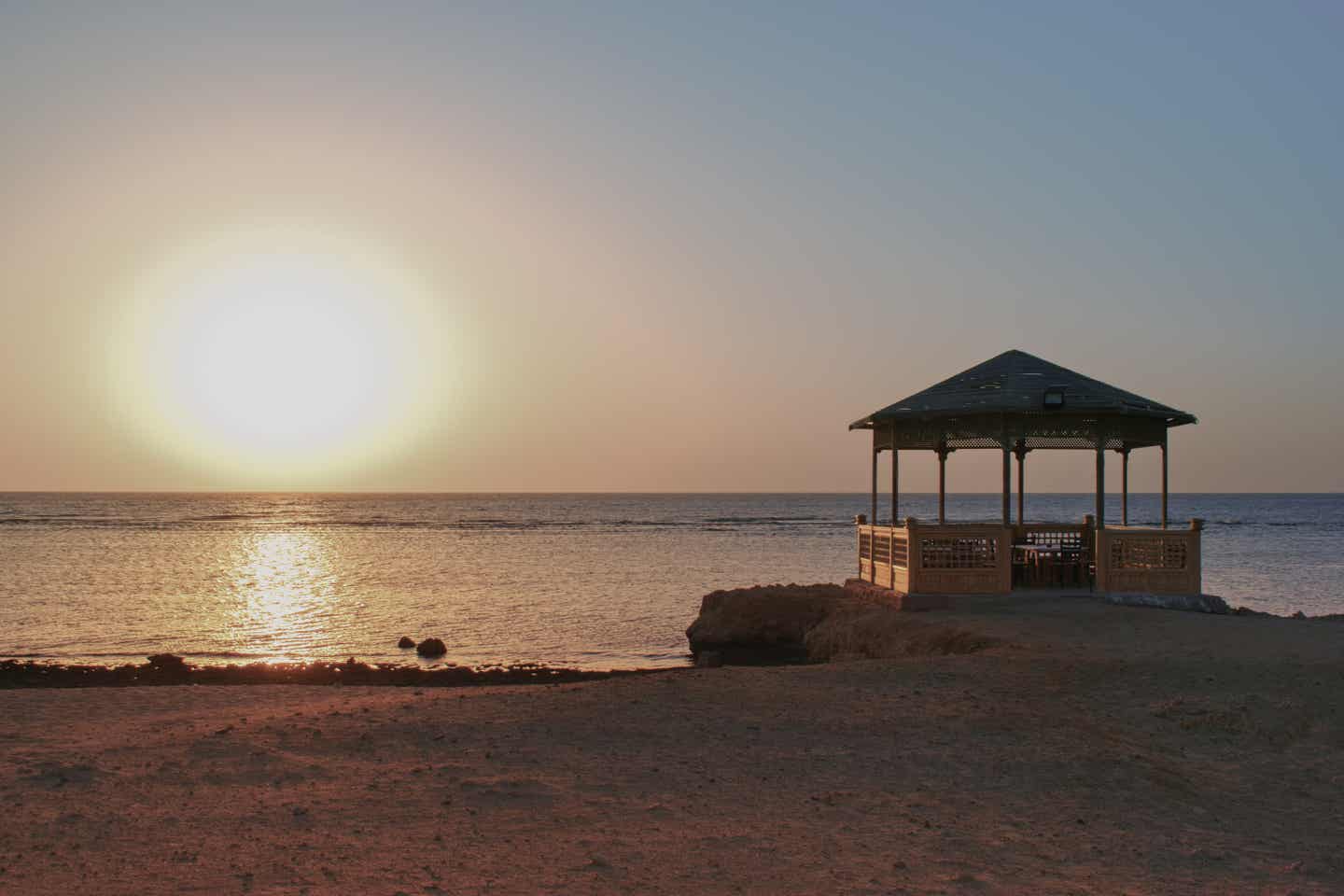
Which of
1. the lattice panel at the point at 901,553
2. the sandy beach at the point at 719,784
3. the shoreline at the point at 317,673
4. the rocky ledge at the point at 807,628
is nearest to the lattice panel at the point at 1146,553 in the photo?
the shoreline at the point at 317,673

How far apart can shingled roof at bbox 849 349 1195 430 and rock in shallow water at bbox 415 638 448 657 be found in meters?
8.84

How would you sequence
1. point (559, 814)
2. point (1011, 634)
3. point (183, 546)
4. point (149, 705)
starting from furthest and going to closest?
point (183, 546), point (1011, 634), point (149, 705), point (559, 814)

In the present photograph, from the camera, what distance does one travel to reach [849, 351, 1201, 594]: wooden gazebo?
17.5 meters

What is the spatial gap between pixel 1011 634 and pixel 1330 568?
36866 millimetres

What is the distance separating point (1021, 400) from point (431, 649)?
11.3 m

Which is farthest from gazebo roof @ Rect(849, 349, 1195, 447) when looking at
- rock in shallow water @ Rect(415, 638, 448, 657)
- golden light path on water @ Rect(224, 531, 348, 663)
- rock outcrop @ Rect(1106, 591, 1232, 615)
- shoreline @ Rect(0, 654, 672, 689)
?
golden light path on water @ Rect(224, 531, 348, 663)

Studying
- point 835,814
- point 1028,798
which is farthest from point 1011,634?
point 835,814

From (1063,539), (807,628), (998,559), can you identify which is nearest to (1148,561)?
(1063,539)

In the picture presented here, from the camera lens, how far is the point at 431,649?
20.4 m

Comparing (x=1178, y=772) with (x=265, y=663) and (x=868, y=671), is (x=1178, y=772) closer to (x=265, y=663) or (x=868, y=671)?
(x=868, y=671)

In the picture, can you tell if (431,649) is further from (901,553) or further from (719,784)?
(719,784)

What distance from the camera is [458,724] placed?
9.61 meters

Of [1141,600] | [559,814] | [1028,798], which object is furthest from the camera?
[1141,600]

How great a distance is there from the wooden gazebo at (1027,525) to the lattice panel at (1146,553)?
15 millimetres
